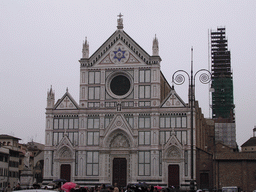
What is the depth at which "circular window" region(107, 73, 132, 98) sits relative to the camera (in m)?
53.9

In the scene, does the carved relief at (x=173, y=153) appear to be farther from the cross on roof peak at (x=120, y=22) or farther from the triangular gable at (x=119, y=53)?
the cross on roof peak at (x=120, y=22)

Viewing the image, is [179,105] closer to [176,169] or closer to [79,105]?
[176,169]

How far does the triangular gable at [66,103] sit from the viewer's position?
179 ft

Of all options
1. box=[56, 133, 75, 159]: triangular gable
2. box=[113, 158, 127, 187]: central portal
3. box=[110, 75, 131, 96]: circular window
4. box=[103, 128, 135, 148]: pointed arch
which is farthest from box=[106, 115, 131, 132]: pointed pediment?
box=[56, 133, 75, 159]: triangular gable

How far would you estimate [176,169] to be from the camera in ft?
167

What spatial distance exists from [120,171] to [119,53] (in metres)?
13.6

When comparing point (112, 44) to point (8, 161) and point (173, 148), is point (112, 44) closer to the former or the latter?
point (173, 148)

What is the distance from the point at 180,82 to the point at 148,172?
20.6 metres

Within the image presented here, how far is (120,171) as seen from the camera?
5269cm

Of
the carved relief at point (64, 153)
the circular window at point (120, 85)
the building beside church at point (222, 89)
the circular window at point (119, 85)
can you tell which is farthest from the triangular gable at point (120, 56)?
the building beside church at point (222, 89)

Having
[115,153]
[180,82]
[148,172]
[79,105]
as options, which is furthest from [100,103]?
[180,82]

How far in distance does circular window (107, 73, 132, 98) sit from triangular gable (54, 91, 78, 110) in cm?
446

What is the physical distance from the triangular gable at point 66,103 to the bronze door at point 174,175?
43.5ft

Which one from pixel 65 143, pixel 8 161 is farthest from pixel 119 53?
pixel 8 161
